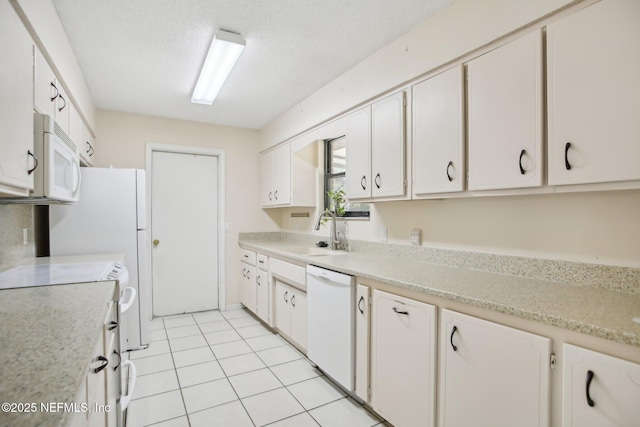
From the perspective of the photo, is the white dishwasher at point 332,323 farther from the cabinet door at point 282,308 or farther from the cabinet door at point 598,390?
the cabinet door at point 598,390

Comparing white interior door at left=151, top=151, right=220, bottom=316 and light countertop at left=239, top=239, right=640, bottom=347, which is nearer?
→ light countertop at left=239, top=239, right=640, bottom=347

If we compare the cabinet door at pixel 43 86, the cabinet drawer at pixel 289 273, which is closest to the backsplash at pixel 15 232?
the cabinet door at pixel 43 86

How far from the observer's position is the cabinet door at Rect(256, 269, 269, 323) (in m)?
3.38

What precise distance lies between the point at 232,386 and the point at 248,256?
180cm

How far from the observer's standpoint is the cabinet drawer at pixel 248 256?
3.74 m

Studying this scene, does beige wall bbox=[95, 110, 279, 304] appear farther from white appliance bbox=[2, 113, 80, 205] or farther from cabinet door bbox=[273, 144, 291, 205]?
white appliance bbox=[2, 113, 80, 205]

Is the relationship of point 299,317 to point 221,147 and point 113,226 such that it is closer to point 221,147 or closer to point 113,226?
point 113,226

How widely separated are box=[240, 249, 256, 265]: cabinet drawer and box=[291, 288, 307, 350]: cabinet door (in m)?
1.04

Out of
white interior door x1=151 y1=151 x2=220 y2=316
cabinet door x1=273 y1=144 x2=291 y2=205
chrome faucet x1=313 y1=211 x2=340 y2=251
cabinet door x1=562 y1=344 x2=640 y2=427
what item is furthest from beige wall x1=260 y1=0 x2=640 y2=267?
white interior door x1=151 y1=151 x2=220 y2=316

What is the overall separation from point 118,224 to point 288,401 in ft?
7.10

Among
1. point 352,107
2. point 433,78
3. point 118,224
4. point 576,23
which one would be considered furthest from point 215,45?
point 576,23

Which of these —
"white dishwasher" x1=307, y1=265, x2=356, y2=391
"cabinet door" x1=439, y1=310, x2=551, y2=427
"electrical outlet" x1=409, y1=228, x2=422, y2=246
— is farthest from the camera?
"electrical outlet" x1=409, y1=228, x2=422, y2=246

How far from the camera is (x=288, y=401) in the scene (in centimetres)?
211

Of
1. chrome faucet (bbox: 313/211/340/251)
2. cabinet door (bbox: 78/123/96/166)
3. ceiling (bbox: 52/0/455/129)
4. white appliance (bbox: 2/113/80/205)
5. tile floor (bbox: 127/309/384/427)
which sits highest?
ceiling (bbox: 52/0/455/129)
